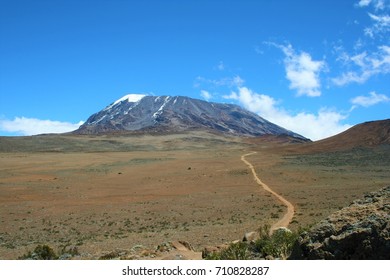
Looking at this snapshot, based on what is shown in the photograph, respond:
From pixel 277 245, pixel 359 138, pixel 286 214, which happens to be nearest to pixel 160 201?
pixel 286 214

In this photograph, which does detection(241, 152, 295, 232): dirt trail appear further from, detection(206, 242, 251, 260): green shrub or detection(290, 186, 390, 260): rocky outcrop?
detection(290, 186, 390, 260): rocky outcrop

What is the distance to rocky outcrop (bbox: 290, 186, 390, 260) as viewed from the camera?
19.2 feet

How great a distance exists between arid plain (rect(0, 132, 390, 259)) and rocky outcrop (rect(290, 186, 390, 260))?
5.46 meters

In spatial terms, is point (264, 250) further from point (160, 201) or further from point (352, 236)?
point (160, 201)

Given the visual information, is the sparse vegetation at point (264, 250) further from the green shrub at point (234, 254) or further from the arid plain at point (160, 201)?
the arid plain at point (160, 201)

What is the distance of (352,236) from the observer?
6.07m

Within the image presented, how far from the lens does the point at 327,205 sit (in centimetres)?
2620

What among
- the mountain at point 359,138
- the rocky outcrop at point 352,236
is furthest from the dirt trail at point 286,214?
the mountain at point 359,138

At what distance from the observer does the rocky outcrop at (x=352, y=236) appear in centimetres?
584

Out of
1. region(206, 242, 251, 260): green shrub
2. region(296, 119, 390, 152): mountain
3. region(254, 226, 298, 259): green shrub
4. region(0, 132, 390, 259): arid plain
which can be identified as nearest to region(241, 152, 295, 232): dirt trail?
region(0, 132, 390, 259): arid plain

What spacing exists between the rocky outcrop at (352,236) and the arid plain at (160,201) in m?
5.46

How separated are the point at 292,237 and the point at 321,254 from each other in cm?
311

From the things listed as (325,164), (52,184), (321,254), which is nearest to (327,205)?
(321,254)
